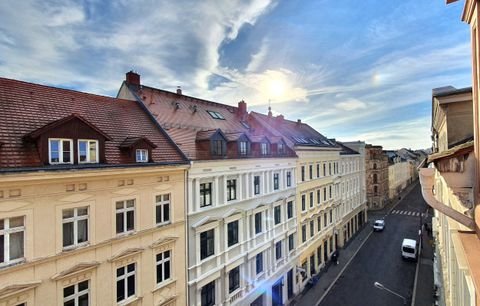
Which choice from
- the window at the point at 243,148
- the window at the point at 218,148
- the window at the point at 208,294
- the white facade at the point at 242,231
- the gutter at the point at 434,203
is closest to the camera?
the gutter at the point at 434,203

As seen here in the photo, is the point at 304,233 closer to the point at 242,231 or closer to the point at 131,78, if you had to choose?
the point at 242,231

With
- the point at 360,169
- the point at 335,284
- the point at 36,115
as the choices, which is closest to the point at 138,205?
the point at 36,115

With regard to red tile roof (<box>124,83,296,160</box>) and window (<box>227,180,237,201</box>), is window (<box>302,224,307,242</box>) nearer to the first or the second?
red tile roof (<box>124,83,296,160</box>)

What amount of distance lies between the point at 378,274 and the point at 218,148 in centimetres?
2102

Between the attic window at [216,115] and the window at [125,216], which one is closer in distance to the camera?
the window at [125,216]

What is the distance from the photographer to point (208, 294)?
16781 millimetres

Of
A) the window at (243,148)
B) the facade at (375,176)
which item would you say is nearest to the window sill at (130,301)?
the window at (243,148)

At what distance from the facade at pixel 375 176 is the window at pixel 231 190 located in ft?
140

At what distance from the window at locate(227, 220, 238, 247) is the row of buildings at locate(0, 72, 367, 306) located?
0.37 feet

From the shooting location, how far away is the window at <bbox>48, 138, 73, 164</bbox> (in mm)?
10508

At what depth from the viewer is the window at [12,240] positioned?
9258 millimetres

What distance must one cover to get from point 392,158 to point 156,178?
221ft

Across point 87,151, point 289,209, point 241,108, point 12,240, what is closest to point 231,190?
point 289,209

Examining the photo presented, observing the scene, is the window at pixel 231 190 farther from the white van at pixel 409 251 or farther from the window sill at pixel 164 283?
the white van at pixel 409 251
